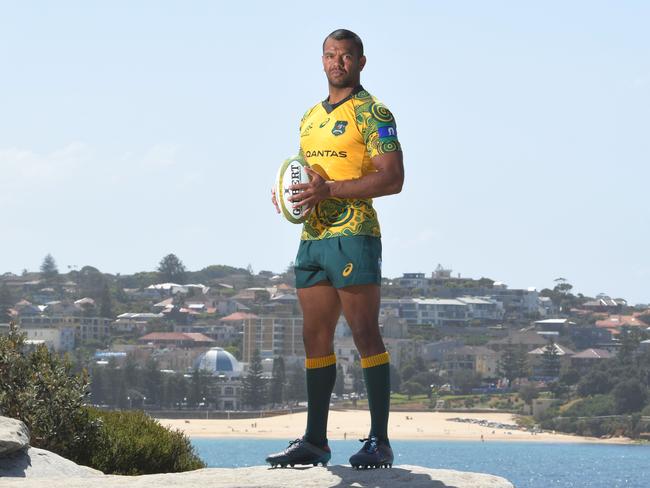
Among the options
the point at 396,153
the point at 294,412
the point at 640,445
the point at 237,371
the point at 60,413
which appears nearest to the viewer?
the point at 396,153

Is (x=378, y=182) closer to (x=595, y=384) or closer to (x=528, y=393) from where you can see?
(x=595, y=384)

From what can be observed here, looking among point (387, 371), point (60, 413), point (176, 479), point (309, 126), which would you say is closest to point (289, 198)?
point (309, 126)

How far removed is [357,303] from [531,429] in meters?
153

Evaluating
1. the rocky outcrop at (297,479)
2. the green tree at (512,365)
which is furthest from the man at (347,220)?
the green tree at (512,365)

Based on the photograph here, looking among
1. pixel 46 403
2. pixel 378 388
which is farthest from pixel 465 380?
pixel 378 388

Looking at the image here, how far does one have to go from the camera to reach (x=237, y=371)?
183 meters

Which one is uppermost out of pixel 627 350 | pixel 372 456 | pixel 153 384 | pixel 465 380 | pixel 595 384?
pixel 627 350

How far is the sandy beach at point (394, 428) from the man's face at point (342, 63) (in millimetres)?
134905

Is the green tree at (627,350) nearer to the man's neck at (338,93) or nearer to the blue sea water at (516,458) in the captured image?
the blue sea water at (516,458)

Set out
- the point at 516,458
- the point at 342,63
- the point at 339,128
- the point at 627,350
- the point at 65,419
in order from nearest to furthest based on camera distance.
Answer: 1. the point at 339,128
2. the point at 342,63
3. the point at 65,419
4. the point at 516,458
5. the point at 627,350

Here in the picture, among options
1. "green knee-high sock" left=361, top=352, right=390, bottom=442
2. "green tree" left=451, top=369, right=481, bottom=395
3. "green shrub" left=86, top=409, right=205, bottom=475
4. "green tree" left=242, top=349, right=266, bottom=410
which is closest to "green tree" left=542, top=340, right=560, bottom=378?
"green tree" left=451, top=369, right=481, bottom=395

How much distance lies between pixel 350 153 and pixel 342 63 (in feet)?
1.82

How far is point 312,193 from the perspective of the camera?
9.49 m

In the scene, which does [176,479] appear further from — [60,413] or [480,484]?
[60,413]
